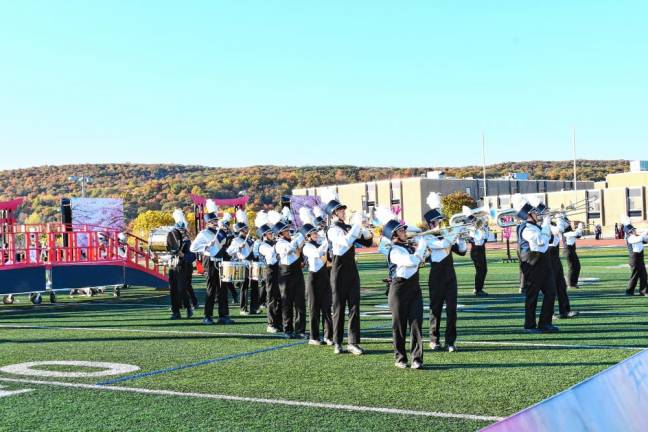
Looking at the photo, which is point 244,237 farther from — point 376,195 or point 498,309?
point 376,195

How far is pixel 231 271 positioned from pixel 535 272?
512 cm

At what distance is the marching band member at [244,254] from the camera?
13.8 m

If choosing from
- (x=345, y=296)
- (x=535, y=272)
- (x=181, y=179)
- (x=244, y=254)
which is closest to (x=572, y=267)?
(x=535, y=272)

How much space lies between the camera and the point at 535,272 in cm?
1102

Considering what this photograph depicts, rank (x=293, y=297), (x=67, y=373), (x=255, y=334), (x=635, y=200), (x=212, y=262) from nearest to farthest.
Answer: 1. (x=67, y=373)
2. (x=293, y=297)
3. (x=255, y=334)
4. (x=212, y=262)
5. (x=635, y=200)

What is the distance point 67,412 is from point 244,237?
7609 millimetres

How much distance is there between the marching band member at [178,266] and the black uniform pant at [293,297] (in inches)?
138

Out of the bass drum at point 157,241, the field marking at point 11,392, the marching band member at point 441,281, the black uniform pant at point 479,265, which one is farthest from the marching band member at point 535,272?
the bass drum at point 157,241

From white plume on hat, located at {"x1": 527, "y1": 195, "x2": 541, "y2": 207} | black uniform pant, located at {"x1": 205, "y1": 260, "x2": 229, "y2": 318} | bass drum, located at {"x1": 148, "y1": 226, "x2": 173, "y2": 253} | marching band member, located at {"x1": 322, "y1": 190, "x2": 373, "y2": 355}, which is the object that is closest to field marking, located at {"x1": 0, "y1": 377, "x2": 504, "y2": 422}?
marching band member, located at {"x1": 322, "y1": 190, "x2": 373, "y2": 355}

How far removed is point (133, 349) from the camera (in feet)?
33.2

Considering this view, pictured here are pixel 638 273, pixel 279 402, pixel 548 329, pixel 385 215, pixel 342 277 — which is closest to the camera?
pixel 279 402

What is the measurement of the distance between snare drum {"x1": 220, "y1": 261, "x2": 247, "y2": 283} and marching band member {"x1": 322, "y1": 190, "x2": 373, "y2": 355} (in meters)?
4.27

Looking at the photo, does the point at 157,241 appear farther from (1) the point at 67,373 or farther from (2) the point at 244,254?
(1) the point at 67,373

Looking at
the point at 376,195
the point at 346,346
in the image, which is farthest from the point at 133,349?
the point at 376,195
